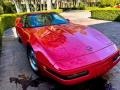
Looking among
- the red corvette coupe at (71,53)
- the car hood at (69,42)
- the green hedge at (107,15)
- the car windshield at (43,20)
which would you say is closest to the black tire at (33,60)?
the red corvette coupe at (71,53)

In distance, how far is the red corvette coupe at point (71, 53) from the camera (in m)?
4.06

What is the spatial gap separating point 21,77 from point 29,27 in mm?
1562

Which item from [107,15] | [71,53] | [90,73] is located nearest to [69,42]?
[71,53]

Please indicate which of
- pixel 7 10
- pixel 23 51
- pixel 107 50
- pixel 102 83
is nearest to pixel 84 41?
pixel 107 50

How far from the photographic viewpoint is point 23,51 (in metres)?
7.41

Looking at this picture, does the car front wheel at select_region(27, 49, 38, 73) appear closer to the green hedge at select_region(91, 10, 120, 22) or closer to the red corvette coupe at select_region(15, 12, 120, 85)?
the red corvette coupe at select_region(15, 12, 120, 85)

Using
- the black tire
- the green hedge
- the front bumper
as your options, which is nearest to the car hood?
the front bumper

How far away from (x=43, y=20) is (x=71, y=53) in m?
2.36

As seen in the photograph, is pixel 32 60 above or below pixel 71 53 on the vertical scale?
below

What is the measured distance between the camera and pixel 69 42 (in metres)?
4.72

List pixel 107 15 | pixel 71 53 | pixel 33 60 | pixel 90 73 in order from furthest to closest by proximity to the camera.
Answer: pixel 107 15, pixel 33 60, pixel 71 53, pixel 90 73

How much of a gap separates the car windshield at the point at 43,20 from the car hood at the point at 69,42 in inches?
26.5

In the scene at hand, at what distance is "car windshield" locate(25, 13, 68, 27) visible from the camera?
6324mm

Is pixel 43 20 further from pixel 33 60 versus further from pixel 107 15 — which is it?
pixel 107 15
